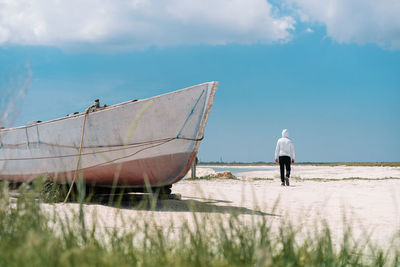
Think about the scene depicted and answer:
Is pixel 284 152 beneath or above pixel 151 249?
above

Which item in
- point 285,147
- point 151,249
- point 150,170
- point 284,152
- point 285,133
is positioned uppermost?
point 285,133

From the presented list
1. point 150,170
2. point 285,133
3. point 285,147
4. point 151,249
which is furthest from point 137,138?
point 285,133

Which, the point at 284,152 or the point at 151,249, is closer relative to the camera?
the point at 151,249

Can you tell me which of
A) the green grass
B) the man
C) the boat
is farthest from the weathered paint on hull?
the man

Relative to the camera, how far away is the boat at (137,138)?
19.9ft

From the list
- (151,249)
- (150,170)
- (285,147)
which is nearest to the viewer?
(151,249)

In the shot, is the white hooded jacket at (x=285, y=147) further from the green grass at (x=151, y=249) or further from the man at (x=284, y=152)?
the green grass at (x=151, y=249)

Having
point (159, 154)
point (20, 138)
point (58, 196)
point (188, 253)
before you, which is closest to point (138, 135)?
point (159, 154)

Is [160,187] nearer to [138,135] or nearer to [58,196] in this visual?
[138,135]

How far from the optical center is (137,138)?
643cm

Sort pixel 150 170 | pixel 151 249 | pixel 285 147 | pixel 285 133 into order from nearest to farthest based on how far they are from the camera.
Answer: pixel 151 249 < pixel 150 170 < pixel 285 147 < pixel 285 133

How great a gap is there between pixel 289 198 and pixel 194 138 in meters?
3.28

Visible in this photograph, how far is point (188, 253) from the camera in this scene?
2.27 m

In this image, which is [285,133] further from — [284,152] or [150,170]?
[150,170]
